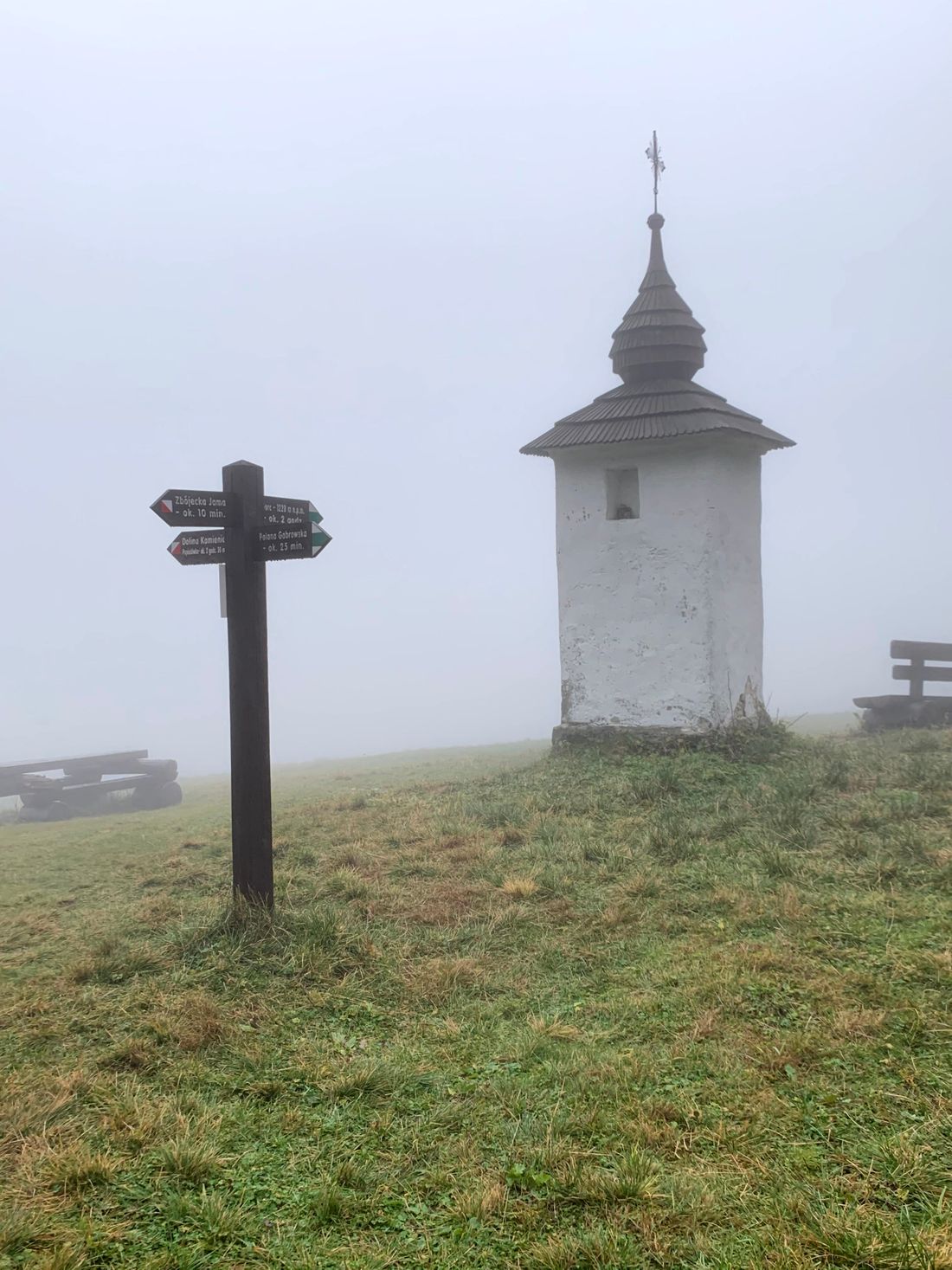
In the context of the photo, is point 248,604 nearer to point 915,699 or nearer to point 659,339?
point 659,339

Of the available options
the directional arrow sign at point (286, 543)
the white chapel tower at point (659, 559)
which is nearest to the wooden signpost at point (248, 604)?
the directional arrow sign at point (286, 543)

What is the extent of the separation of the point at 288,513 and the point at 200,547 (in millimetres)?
677

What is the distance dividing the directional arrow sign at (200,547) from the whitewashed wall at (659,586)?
7.87 metres

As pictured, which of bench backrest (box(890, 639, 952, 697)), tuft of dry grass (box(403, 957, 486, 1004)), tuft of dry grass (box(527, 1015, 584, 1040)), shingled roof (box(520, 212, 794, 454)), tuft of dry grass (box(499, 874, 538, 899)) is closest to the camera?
tuft of dry grass (box(527, 1015, 584, 1040))

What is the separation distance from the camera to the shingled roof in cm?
1327

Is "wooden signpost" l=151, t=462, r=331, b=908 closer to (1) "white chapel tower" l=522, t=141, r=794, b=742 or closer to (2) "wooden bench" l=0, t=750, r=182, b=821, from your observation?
(1) "white chapel tower" l=522, t=141, r=794, b=742

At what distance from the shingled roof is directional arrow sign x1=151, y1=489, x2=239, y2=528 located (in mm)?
7556

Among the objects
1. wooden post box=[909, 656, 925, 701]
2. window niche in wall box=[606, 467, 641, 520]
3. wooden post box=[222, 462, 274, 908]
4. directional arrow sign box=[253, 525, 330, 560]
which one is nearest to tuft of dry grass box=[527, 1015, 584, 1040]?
wooden post box=[222, 462, 274, 908]

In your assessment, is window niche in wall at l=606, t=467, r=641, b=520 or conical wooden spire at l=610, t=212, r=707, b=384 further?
conical wooden spire at l=610, t=212, r=707, b=384

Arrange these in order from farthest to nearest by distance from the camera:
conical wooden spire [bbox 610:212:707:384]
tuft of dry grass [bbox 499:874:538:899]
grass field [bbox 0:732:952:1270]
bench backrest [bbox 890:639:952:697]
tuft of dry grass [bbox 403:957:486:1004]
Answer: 1. bench backrest [bbox 890:639:952:697]
2. conical wooden spire [bbox 610:212:707:384]
3. tuft of dry grass [bbox 499:874:538:899]
4. tuft of dry grass [bbox 403:957:486:1004]
5. grass field [bbox 0:732:952:1270]

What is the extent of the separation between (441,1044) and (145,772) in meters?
17.1

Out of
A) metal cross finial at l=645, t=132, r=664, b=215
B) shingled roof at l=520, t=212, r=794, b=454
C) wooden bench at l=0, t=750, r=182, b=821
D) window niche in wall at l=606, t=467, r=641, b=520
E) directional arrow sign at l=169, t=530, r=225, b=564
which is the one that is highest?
metal cross finial at l=645, t=132, r=664, b=215

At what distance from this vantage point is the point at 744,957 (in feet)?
19.4

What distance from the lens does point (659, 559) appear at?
523 inches
